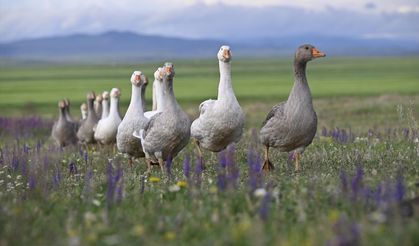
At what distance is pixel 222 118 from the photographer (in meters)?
12.8

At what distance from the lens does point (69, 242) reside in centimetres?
532

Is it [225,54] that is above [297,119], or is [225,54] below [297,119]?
above

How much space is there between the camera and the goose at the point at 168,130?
40.6ft

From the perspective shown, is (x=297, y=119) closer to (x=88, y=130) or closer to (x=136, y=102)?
(x=136, y=102)

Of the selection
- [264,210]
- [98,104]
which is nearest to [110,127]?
[98,104]

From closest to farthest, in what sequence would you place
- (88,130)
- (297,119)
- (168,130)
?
(297,119)
(168,130)
(88,130)

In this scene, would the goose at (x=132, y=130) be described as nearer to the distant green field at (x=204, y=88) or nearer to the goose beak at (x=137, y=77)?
the goose beak at (x=137, y=77)

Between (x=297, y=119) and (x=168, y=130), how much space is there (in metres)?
2.17

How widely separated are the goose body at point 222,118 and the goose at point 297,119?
1.03 m

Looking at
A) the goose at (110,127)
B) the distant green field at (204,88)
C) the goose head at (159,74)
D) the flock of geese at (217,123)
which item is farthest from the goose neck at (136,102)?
the distant green field at (204,88)

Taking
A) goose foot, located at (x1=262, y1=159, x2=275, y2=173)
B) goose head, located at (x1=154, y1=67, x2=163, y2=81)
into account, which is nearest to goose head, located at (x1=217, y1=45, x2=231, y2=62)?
goose head, located at (x1=154, y1=67, x2=163, y2=81)

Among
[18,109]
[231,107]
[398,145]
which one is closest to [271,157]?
[231,107]

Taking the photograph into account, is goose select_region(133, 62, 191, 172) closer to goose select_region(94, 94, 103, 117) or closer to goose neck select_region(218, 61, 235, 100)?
goose neck select_region(218, 61, 235, 100)

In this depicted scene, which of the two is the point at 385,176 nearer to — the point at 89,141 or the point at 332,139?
the point at 332,139
